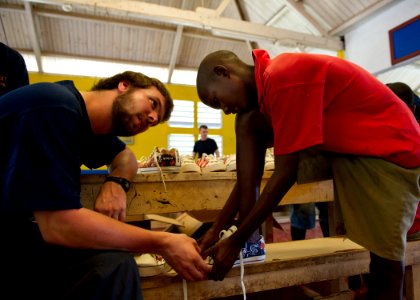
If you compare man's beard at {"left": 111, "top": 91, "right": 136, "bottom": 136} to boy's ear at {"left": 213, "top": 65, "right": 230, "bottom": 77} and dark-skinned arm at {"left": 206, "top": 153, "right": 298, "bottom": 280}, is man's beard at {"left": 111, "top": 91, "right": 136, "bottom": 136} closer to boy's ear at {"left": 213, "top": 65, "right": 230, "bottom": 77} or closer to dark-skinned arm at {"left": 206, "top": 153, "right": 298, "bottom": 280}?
boy's ear at {"left": 213, "top": 65, "right": 230, "bottom": 77}

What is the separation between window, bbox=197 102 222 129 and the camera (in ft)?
26.8

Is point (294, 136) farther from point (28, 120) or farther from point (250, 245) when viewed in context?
point (28, 120)

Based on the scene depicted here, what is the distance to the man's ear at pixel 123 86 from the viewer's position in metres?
1.24

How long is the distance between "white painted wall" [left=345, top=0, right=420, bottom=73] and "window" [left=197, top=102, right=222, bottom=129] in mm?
3596

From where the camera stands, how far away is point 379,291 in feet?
3.58

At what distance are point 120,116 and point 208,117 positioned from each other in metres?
7.16

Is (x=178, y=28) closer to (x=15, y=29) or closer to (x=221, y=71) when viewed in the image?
(x=15, y=29)

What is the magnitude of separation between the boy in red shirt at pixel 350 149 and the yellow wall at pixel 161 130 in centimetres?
659

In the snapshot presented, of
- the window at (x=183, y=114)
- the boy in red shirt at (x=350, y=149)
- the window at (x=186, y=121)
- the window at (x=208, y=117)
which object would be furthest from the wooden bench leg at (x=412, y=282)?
the window at (x=208, y=117)

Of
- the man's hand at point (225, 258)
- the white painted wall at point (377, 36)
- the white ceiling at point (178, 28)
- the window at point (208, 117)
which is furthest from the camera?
the window at point (208, 117)

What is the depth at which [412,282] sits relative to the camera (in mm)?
1400

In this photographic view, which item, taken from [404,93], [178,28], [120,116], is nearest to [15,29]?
[178,28]

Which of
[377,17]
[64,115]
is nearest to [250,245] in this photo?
[64,115]

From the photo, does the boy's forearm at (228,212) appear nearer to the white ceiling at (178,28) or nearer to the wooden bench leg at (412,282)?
the wooden bench leg at (412,282)
